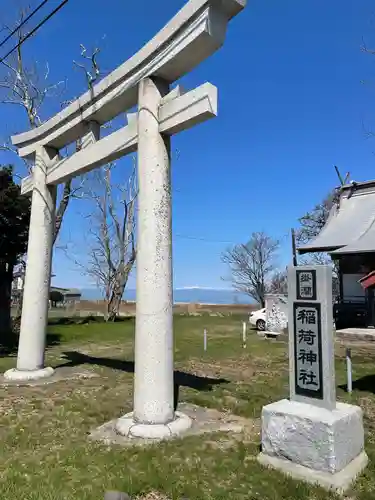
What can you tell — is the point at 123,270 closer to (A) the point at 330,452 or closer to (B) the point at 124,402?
(B) the point at 124,402

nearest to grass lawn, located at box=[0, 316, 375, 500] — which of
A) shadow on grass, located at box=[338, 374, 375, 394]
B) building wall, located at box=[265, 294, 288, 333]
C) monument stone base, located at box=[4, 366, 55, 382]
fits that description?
shadow on grass, located at box=[338, 374, 375, 394]

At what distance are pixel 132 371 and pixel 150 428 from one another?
14.7ft

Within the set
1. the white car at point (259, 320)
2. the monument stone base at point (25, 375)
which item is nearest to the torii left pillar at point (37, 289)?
the monument stone base at point (25, 375)

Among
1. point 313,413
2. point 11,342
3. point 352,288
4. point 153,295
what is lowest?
point 11,342

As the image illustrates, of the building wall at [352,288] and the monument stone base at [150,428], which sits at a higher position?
the building wall at [352,288]

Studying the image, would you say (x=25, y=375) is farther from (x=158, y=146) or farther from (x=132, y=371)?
(x=158, y=146)

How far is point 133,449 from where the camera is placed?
15.7ft

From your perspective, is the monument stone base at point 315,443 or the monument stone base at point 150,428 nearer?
the monument stone base at point 315,443

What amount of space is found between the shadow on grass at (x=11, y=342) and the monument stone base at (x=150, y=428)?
8.28 m

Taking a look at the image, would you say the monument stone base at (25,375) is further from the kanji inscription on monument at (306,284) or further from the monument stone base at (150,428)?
the kanji inscription on monument at (306,284)

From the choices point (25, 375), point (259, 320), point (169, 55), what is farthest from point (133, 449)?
point (259, 320)

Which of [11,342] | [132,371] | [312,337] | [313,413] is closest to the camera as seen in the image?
[313,413]

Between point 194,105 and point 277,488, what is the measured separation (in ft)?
15.3

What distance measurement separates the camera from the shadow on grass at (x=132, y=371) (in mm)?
→ 8219
